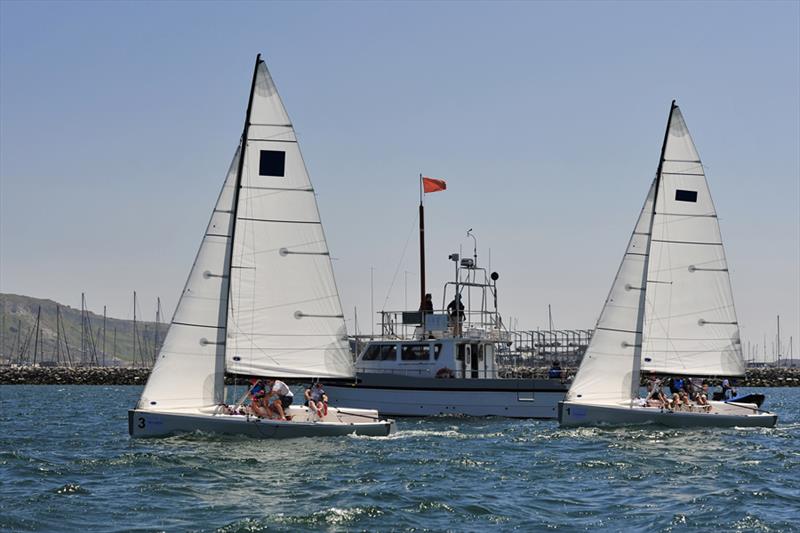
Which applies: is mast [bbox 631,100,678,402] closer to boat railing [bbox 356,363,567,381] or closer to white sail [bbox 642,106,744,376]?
white sail [bbox 642,106,744,376]

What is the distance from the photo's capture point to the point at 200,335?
29.5 metres

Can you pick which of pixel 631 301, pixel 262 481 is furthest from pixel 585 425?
pixel 262 481

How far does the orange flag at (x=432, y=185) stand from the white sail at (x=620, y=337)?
1195 centimetres

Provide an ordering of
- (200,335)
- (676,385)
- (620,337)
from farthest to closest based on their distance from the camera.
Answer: (676,385)
(620,337)
(200,335)

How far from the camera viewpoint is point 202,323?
29.6m

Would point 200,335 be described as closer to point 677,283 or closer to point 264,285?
point 264,285

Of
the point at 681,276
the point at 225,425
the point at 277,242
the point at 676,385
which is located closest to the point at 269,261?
the point at 277,242

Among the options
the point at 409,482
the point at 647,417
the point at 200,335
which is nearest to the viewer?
the point at 409,482

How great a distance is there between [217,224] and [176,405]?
192 inches

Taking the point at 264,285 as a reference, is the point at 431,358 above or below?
below

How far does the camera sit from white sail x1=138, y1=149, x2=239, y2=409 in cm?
2905

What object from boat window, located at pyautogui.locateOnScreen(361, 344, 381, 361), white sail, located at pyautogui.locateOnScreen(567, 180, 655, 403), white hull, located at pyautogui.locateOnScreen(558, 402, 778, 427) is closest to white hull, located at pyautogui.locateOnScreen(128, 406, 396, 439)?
white hull, located at pyautogui.locateOnScreen(558, 402, 778, 427)

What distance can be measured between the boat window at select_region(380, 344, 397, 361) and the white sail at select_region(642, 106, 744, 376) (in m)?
11.3

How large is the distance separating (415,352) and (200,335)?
599 inches
